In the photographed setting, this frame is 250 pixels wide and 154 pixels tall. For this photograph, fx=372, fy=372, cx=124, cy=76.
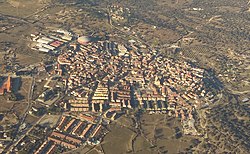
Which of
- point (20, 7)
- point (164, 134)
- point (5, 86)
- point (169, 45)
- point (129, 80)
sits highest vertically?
point (20, 7)

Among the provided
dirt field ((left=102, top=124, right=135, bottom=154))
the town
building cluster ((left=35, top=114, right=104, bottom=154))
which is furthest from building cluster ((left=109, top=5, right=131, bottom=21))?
dirt field ((left=102, top=124, right=135, bottom=154))

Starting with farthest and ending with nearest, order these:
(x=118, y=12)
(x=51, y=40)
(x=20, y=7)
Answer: (x=118, y=12) < (x=20, y=7) < (x=51, y=40)

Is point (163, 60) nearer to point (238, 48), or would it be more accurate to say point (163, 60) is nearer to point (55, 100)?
point (238, 48)

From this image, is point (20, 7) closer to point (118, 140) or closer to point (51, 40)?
point (51, 40)

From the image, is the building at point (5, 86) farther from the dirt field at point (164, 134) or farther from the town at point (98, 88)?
the dirt field at point (164, 134)

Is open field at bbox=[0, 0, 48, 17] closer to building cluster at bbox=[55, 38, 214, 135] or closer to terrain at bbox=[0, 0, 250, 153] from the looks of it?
terrain at bbox=[0, 0, 250, 153]

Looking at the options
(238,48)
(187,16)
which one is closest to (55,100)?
(238,48)

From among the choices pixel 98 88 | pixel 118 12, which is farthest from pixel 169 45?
pixel 98 88
